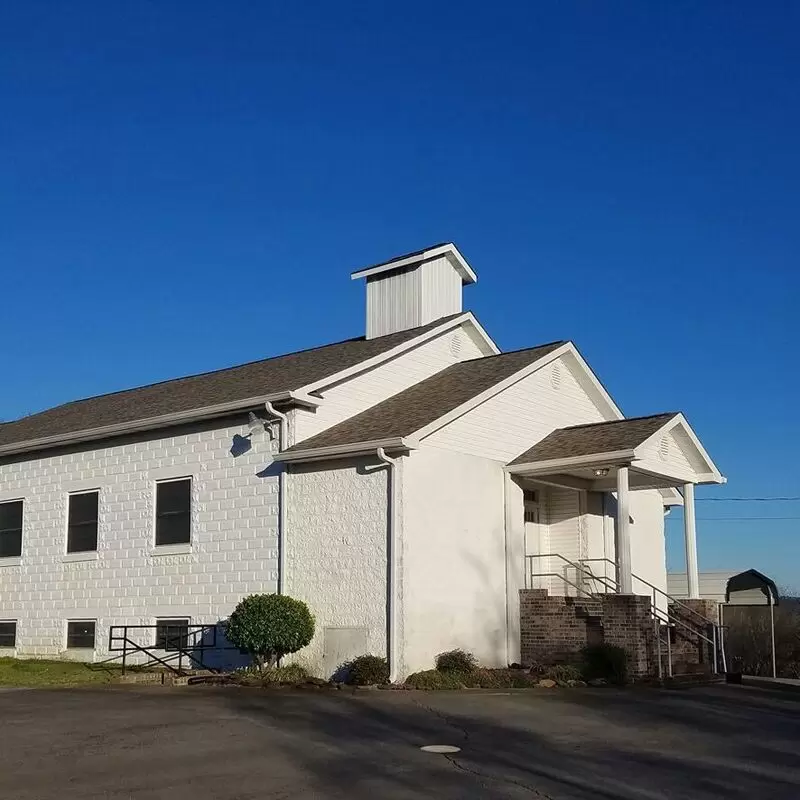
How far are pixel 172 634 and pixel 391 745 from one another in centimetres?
1060

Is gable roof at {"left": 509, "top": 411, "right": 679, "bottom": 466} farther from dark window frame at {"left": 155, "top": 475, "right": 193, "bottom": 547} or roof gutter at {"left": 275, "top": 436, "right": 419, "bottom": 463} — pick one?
dark window frame at {"left": 155, "top": 475, "right": 193, "bottom": 547}

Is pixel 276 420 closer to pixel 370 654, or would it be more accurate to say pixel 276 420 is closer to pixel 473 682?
pixel 370 654

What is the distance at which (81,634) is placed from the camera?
75.9ft

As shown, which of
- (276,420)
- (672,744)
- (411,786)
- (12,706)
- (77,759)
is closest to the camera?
(411,786)

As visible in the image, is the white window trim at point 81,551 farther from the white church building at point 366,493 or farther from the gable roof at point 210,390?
the gable roof at point 210,390

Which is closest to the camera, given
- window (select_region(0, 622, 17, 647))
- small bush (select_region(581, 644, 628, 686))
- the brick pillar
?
small bush (select_region(581, 644, 628, 686))

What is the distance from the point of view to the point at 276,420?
19.8 meters

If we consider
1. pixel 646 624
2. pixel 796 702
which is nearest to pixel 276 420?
pixel 646 624

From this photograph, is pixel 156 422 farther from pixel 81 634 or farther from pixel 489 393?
pixel 489 393

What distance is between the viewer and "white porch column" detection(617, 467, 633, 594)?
19.3 metres

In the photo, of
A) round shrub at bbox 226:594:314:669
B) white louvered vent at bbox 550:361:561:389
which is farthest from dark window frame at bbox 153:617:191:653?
white louvered vent at bbox 550:361:561:389

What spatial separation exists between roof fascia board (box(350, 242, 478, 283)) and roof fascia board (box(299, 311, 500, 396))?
1896mm

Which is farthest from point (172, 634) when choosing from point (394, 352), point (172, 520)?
point (394, 352)

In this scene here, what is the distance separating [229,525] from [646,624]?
780 centimetres
